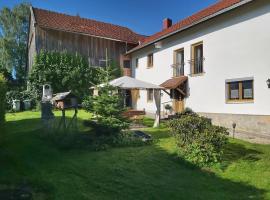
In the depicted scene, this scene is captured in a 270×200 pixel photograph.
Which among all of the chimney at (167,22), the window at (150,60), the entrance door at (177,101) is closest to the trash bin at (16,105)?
the window at (150,60)

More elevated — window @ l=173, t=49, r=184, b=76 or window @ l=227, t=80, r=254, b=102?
window @ l=173, t=49, r=184, b=76

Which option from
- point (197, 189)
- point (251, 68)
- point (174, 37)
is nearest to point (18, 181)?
point (197, 189)

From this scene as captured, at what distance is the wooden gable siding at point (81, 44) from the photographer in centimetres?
2681

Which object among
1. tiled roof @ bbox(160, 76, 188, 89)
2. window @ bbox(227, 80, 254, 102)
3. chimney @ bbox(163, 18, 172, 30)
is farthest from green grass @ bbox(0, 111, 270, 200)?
chimney @ bbox(163, 18, 172, 30)

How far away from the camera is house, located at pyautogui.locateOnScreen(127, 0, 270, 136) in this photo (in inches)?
531

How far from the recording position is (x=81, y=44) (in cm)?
2839

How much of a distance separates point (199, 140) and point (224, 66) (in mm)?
7676

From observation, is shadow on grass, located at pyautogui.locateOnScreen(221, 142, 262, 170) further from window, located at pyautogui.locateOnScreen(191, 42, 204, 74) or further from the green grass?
window, located at pyautogui.locateOnScreen(191, 42, 204, 74)

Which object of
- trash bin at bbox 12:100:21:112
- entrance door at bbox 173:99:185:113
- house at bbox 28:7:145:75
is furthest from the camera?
house at bbox 28:7:145:75

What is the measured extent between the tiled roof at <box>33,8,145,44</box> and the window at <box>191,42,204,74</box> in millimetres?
12753

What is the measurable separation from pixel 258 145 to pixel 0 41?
130ft

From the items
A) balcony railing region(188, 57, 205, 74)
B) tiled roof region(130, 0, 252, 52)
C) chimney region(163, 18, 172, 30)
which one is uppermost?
chimney region(163, 18, 172, 30)

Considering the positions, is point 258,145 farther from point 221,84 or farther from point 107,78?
point 107,78

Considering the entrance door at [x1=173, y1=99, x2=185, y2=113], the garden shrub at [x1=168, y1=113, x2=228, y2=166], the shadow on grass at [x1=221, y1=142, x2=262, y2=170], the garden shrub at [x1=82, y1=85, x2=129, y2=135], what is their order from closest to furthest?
1. the garden shrub at [x1=168, y1=113, x2=228, y2=166]
2. the shadow on grass at [x1=221, y1=142, x2=262, y2=170]
3. the garden shrub at [x1=82, y1=85, x2=129, y2=135]
4. the entrance door at [x1=173, y1=99, x2=185, y2=113]
